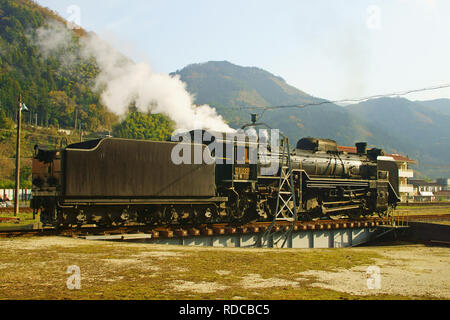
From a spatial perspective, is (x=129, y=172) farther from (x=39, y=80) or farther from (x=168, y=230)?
(x=39, y=80)

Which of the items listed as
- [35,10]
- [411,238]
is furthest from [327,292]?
[35,10]

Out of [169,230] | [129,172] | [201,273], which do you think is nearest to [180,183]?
[169,230]

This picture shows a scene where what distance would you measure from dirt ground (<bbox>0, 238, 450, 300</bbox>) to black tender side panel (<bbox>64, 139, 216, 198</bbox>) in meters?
2.22

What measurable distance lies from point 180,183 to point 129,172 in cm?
233

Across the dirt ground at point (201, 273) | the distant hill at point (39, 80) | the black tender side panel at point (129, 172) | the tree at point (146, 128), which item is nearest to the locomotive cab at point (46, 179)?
the black tender side panel at point (129, 172)

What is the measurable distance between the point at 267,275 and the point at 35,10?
203458mm

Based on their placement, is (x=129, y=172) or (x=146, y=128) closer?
(x=129, y=172)

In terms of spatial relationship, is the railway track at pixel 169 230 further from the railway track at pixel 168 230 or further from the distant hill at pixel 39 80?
the distant hill at pixel 39 80

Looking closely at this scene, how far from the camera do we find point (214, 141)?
1867 cm

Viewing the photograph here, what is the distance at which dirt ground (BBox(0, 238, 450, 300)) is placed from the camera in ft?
27.7

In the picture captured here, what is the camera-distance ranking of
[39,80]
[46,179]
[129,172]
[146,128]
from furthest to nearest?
[39,80] → [146,128] → [129,172] → [46,179]

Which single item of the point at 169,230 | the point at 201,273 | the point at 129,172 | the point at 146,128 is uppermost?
the point at 146,128

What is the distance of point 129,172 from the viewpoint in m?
16.2

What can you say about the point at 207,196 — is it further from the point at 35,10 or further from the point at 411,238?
the point at 35,10
